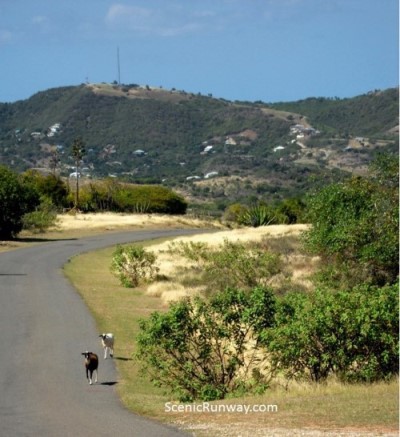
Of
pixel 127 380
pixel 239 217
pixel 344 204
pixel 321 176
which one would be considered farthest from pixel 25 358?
pixel 239 217

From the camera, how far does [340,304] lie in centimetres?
1514

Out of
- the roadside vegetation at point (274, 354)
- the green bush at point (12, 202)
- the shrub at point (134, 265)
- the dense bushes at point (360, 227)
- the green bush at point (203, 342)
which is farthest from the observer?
the green bush at point (12, 202)

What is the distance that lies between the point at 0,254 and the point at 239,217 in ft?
136

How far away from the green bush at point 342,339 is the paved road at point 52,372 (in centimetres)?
301

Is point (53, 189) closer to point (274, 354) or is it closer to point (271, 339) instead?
point (271, 339)

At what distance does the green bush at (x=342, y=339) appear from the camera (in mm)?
14719

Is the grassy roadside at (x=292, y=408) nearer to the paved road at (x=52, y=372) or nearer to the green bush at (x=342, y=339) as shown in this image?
the paved road at (x=52, y=372)

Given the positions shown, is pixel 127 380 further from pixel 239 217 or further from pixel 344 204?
pixel 239 217

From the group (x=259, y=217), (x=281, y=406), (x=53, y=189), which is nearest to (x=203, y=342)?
(x=281, y=406)

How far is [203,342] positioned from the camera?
15742 millimetres

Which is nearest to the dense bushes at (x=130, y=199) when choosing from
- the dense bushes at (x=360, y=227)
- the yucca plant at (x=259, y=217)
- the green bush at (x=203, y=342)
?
the yucca plant at (x=259, y=217)

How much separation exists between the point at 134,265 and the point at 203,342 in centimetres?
2206

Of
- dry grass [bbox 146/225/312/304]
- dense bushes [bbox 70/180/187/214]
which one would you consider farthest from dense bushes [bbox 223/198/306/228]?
dry grass [bbox 146/225/312/304]

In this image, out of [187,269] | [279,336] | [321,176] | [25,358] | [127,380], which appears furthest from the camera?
[187,269]
